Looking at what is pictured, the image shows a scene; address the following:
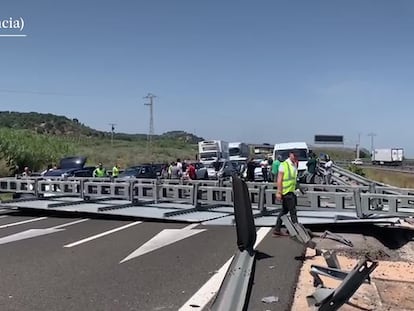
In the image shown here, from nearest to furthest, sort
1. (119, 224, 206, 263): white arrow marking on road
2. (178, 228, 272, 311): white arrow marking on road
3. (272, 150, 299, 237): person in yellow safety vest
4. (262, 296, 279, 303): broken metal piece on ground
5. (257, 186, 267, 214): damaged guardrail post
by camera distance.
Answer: (178, 228, 272, 311): white arrow marking on road, (262, 296, 279, 303): broken metal piece on ground, (119, 224, 206, 263): white arrow marking on road, (272, 150, 299, 237): person in yellow safety vest, (257, 186, 267, 214): damaged guardrail post

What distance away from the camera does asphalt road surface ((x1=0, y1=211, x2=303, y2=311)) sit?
652 centimetres

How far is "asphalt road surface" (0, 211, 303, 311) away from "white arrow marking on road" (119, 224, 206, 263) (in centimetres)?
2

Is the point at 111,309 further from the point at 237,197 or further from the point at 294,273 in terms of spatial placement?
the point at 294,273

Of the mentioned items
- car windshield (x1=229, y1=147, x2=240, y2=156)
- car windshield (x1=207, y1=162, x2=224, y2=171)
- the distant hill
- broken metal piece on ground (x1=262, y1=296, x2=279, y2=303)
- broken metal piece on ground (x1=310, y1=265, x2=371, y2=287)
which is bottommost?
broken metal piece on ground (x1=262, y1=296, x2=279, y2=303)

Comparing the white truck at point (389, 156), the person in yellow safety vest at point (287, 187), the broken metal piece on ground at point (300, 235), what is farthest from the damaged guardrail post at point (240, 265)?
the white truck at point (389, 156)

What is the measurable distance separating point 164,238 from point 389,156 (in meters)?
99.9

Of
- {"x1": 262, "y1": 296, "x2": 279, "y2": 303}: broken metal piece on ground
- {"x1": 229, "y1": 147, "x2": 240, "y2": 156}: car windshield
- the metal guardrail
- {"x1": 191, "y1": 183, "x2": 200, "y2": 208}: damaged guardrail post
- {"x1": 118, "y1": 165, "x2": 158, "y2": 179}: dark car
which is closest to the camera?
{"x1": 262, "y1": 296, "x2": 279, "y2": 303}: broken metal piece on ground

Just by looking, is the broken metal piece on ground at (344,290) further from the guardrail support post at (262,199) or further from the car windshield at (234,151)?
the car windshield at (234,151)

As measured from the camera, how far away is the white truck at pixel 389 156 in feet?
340

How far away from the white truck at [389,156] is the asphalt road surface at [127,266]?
97.4 meters

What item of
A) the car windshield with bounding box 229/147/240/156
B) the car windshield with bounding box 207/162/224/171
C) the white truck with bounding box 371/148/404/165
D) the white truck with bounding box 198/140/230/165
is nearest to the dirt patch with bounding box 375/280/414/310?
the car windshield with bounding box 207/162/224/171

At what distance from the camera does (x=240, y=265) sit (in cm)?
568

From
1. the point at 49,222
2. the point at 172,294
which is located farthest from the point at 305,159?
the point at 172,294

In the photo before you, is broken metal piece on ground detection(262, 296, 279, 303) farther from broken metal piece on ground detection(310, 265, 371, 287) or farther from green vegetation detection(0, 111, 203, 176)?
green vegetation detection(0, 111, 203, 176)
